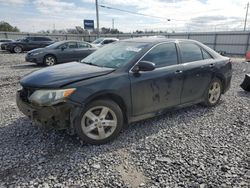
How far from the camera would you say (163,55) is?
3.99 metres

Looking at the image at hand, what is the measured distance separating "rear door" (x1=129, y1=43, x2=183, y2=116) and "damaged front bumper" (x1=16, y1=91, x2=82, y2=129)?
3.34 ft

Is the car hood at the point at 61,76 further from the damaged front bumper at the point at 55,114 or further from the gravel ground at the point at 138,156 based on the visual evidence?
the gravel ground at the point at 138,156

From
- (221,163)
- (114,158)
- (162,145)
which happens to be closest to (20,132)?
(114,158)

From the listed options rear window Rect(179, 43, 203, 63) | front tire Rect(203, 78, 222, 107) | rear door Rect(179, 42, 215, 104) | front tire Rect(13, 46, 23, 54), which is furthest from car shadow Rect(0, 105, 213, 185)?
front tire Rect(13, 46, 23, 54)

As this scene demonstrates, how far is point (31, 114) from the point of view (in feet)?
10.2

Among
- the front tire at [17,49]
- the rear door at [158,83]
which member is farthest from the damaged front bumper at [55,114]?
the front tire at [17,49]

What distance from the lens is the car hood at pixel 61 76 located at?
3065mm

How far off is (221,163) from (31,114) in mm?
2684

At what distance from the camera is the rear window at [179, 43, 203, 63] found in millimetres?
4301

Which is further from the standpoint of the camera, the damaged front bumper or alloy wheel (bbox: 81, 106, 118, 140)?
alloy wheel (bbox: 81, 106, 118, 140)

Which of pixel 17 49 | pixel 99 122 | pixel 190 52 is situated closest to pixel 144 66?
pixel 99 122

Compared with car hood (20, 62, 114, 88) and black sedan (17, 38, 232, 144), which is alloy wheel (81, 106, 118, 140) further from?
car hood (20, 62, 114, 88)

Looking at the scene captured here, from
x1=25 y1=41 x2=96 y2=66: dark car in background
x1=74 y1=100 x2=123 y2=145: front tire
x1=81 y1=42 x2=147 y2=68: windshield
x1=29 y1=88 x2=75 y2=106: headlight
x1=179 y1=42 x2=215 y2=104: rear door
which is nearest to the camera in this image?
x1=29 y1=88 x2=75 y2=106: headlight

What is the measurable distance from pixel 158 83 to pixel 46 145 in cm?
205
